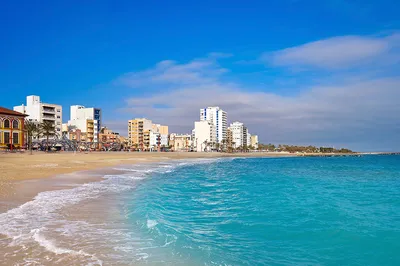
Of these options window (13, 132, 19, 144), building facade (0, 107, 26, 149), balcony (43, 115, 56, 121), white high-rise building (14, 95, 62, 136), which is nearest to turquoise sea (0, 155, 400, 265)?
building facade (0, 107, 26, 149)

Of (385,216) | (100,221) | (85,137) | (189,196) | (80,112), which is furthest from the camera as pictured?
(80,112)

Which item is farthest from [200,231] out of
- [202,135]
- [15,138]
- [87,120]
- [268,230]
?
[202,135]

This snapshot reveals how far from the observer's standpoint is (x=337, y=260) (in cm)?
742

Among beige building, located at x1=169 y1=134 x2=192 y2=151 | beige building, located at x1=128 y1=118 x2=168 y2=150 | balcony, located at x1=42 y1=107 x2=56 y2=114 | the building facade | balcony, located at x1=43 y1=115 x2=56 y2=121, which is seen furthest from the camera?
beige building, located at x1=169 y1=134 x2=192 y2=151

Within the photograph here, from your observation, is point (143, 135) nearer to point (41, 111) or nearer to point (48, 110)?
point (48, 110)

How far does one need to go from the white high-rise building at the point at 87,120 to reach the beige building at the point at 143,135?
2371 centimetres

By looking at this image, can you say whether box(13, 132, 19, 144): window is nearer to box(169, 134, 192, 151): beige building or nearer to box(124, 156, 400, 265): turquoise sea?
box(124, 156, 400, 265): turquoise sea

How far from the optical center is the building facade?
2576 inches

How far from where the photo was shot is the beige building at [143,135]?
157375mm

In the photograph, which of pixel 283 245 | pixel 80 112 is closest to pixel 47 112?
pixel 80 112

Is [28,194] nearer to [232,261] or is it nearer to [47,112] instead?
[232,261]

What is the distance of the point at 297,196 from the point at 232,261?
12277 millimetres

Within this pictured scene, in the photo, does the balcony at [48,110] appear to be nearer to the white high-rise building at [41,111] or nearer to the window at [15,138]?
the white high-rise building at [41,111]

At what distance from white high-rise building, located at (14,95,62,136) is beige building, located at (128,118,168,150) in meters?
51.0
